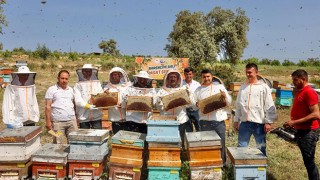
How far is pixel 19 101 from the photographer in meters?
5.32

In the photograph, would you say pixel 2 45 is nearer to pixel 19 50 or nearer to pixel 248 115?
pixel 19 50

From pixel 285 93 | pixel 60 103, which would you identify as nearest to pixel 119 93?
pixel 60 103

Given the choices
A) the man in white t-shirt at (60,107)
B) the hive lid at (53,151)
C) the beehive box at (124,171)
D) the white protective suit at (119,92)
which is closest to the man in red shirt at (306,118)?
the beehive box at (124,171)

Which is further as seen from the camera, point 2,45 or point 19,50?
point 19,50

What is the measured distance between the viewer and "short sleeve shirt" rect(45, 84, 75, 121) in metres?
5.20

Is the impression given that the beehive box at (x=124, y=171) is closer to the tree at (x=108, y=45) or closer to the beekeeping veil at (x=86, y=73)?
the beekeeping veil at (x=86, y=73)

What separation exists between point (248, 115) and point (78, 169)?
284 centimetres

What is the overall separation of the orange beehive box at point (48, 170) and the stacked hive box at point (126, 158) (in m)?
0.76

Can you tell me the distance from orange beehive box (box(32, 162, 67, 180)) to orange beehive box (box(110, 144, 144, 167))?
803 mm

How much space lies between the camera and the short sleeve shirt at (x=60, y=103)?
5203 mm

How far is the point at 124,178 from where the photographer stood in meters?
4.64

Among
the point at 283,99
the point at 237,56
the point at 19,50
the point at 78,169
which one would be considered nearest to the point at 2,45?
the point at 19,50

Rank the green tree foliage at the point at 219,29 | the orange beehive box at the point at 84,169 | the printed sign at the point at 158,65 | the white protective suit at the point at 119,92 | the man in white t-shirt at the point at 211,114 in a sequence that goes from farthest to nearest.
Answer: the green tree foliage at the point at 219,29 < the printed sign at the point at 158,65 < the white protective suit at the point at 119,92 < the man in white t-shirt at the point at 211,114 < the orange beehive box at the point at 84,169

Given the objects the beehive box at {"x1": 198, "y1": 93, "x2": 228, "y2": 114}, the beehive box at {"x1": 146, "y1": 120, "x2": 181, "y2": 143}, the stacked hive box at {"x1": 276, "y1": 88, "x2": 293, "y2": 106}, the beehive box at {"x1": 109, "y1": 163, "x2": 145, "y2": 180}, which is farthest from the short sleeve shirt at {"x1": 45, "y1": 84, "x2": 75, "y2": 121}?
the stacked hive box at {"x1": 276, "y1": 88, "x2": 293, "y2": 106}
